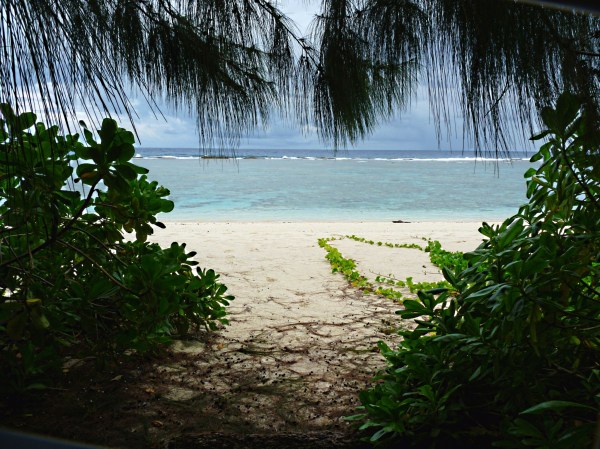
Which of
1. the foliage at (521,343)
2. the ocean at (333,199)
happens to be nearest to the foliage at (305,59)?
the foliage at (521,343)

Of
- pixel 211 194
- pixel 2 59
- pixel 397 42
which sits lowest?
pixel 211 194

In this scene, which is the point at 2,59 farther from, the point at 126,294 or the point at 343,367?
the point at 343,367

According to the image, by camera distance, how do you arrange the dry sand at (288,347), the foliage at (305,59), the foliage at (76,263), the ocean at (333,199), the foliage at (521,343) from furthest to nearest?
the ocean at (333,199)
the dry sand at (288,347)
the foliage at (76,263)
the foliage at (521,343)
the foliage at (305,59)

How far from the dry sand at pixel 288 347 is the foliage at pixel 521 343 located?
38 cm

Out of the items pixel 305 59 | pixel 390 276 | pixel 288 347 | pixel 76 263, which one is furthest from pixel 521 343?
pixel 390 276

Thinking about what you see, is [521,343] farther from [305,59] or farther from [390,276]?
[390,276]

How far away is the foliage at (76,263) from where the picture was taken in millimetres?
1713

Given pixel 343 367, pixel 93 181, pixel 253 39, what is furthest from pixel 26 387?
pixel 253 39

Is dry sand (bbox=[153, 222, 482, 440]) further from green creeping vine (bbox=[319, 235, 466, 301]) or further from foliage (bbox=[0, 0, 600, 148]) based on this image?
foliage (bbox=[0, 0, 600, 148])

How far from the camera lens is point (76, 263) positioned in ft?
7.90

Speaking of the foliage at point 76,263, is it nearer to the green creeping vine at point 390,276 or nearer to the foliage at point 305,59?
the foliage at point 305,59

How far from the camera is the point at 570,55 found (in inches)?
45.0

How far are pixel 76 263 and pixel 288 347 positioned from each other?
1.19 m

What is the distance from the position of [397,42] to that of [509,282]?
82 cm
